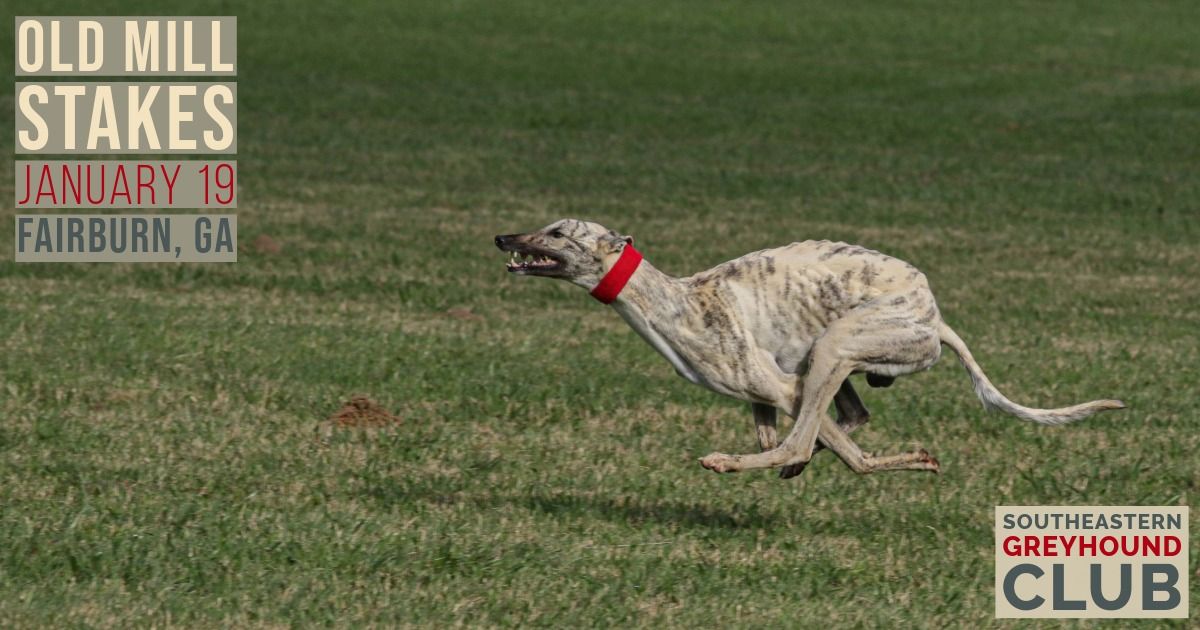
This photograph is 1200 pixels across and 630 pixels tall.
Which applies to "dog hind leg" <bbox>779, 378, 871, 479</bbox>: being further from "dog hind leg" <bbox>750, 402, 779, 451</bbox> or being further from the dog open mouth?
the dog open mouth

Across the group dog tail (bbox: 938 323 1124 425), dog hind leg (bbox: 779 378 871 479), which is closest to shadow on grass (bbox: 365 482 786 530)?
dog hind leg (bbox: 779 378 871 479)

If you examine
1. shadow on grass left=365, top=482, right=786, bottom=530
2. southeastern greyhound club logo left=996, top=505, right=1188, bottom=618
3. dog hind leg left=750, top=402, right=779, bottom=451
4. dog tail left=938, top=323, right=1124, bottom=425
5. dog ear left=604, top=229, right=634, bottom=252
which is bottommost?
shadow on grass left=365, top=482, right=786, bottom=530

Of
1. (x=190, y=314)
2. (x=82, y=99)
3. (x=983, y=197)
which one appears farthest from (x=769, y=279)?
(x=82, y=99)

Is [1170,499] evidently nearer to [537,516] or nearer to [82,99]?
[537,516]

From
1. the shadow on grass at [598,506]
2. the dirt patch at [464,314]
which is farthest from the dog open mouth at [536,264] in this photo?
the dirt patch at [464,314]

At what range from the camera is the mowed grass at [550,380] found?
24.8ft

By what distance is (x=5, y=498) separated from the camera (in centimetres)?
870

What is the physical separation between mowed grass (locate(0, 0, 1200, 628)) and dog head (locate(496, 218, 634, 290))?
1.19 metres

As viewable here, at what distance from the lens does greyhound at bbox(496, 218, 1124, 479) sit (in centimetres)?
786

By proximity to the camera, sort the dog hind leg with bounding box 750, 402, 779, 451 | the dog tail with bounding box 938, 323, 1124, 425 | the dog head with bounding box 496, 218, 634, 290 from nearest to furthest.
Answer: the dog head with bounding box 496, 218, 634, 290, the dog tail with bounding box 938, 323, 1124, 425, the dog hind leg with bounding box 750, 402, 779, 451

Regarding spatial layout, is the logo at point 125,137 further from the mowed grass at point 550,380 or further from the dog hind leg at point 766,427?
the dog hind leg at point 766,427

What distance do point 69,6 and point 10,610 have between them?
35.5 meters

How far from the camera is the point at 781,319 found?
317 inches

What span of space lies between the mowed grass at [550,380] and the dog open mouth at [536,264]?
1204 mm
